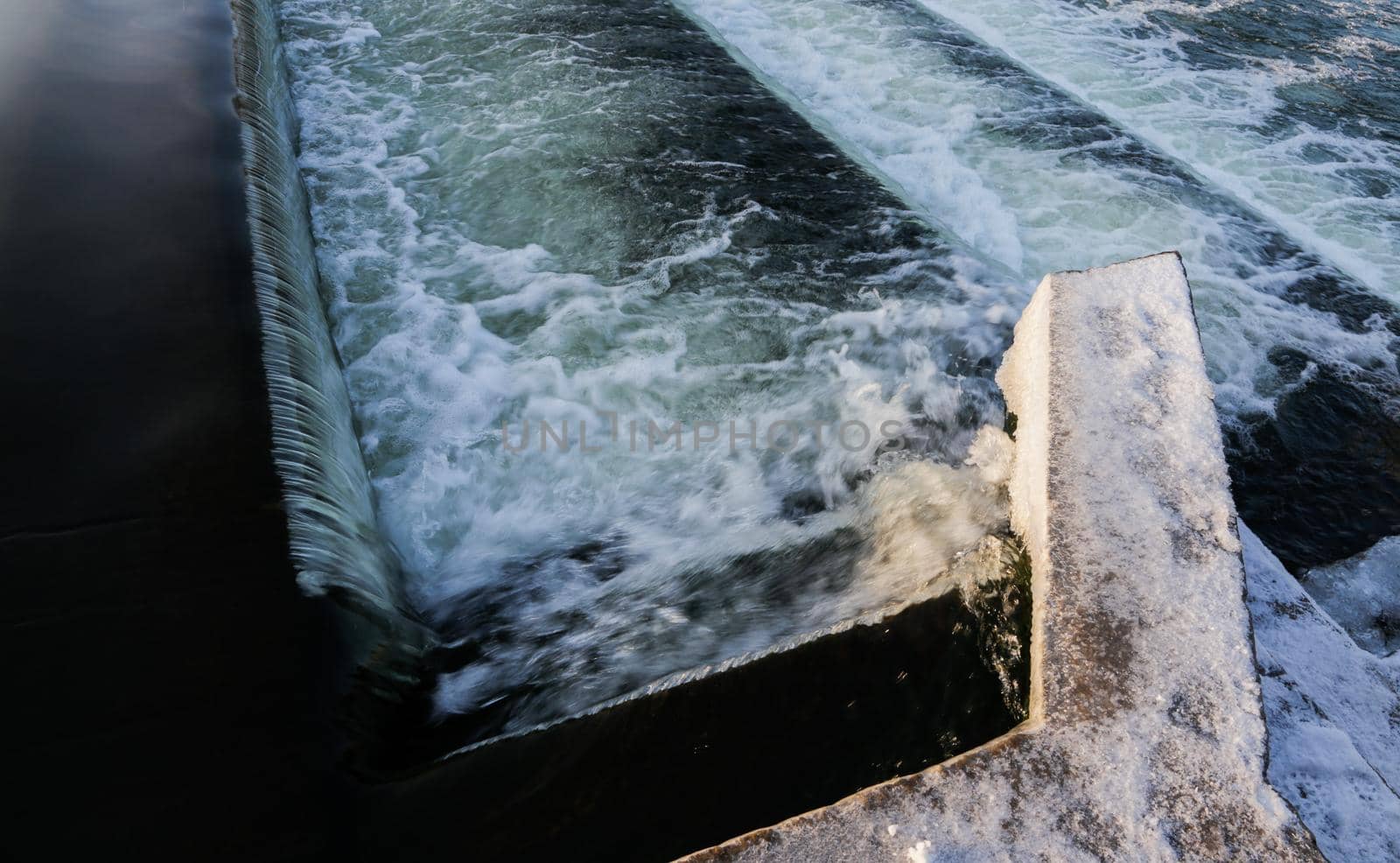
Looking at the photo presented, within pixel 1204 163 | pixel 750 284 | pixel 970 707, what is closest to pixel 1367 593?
pixel 970 707

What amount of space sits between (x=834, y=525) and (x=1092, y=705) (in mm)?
1253

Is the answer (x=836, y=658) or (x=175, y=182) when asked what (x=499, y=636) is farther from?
(x=175, y=182)

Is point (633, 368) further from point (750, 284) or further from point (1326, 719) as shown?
point (1326, 719)

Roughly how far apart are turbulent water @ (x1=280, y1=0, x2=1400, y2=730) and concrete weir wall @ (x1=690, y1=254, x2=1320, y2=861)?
0.44 meters

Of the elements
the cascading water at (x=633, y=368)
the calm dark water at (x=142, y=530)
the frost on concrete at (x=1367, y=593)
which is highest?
the calm dark water at (x=142, y=530)

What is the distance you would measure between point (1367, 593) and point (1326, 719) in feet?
3.32

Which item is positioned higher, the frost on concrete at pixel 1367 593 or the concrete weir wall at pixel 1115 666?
the concrete weir wall at pixel 1115 666

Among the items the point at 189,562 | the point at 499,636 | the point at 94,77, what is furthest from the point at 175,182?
the point at 499,636

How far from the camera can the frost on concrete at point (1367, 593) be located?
281cm

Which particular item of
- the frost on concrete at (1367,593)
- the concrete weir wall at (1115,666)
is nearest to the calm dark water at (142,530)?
the concrete weir wall at (1115,666)

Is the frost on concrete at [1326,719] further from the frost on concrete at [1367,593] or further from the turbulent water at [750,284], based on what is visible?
the turbulent water at [750,284]

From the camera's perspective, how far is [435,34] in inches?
269

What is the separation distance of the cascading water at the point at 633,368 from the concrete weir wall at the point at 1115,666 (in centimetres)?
42

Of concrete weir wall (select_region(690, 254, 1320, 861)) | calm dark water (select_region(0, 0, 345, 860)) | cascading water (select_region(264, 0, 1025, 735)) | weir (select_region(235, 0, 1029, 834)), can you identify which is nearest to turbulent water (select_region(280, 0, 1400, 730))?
cascading water (select_region(264, 0, 1025, 735))
